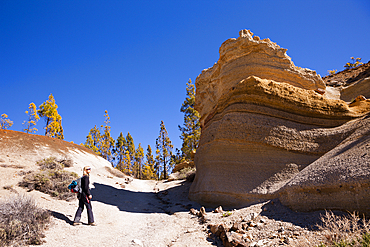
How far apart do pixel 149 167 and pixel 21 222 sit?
47969 millimetres

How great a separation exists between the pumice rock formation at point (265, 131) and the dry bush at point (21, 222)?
5919mm

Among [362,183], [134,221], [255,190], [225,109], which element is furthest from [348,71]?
[134,221]

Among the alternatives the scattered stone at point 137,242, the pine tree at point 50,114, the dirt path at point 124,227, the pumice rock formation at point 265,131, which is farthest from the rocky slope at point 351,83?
the pine tree at point 50,114

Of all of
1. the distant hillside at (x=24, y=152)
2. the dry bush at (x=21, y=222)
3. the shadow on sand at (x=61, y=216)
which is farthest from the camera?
the distant hillside at (x=24, y=152)

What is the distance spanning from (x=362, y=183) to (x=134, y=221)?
6852mm

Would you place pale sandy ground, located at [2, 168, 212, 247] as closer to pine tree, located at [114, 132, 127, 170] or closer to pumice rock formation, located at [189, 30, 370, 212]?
pumice rock formation, located at [189, 30, 370, 212]

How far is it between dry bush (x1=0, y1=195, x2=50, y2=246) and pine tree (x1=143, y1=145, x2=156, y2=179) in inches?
1783

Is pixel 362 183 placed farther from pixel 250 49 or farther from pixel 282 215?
pixel 250 49

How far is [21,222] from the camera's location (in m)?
4.95

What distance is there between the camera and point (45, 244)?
15.8 ft

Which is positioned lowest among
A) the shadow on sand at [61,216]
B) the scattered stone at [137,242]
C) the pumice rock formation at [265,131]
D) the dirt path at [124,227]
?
the scattered stone at [137,242]

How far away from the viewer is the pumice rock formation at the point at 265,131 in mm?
7719

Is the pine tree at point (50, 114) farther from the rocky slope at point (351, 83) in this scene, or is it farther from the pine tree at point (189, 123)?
the rocky slope at point (351, 83)

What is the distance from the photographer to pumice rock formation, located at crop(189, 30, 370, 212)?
7719mm
